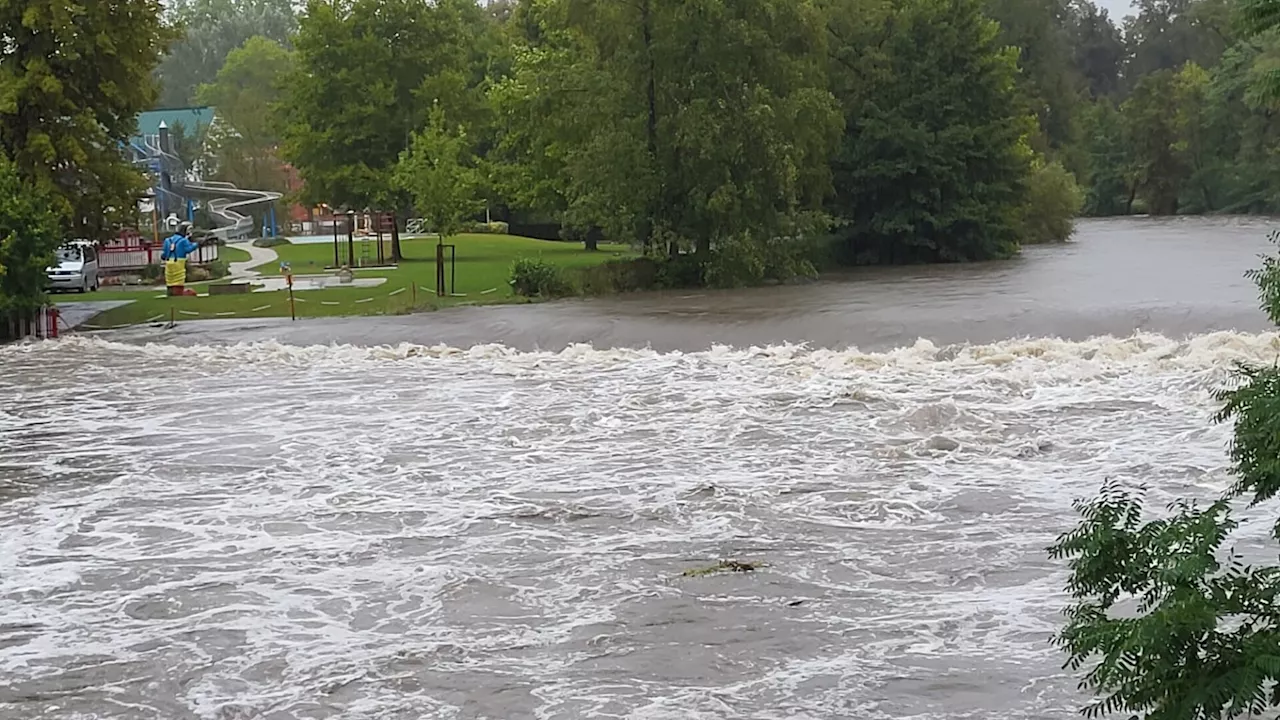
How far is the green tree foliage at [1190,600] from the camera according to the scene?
5.38 meters

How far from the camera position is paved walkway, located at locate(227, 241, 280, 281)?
144 feet

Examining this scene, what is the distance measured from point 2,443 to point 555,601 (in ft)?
35.8

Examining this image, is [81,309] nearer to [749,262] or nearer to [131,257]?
[131,257]

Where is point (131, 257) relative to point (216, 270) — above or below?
above

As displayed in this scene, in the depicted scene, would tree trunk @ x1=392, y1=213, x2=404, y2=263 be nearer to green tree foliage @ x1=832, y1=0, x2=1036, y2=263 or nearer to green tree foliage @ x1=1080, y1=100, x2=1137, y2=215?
green tree foliage @ x1=832, y1=0, x2=1036, y2=263

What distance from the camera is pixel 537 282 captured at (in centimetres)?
3322

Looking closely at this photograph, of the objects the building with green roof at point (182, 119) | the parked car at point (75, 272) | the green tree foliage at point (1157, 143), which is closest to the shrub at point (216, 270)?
the parked car at point (75, 272)

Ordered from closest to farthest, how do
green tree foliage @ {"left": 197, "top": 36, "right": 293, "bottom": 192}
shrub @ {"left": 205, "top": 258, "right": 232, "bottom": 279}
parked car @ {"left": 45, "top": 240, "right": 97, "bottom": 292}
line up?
parked car @ {"left": 45, "top": 240, "right": 97, "bottom": 292} < shrub @ {"left": 205, "top": 258, "right": 232, "bottom": 279} < green tree foliage @ {"left": 197, "top": 36, "right": 293, "bottom": 192}

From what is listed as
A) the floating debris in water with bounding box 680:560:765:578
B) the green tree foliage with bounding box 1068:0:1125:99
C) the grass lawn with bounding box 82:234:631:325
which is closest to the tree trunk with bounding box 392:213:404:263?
Result: the grass lawn with bounding box 82:234:631:325

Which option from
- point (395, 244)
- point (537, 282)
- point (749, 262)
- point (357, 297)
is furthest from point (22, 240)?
point (395, 244)

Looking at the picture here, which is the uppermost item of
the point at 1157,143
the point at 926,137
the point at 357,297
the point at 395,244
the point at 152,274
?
the point at 1157,143

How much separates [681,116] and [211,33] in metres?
123

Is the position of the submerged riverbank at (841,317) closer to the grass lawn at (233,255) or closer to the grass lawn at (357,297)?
the grass lawn at (357,297)

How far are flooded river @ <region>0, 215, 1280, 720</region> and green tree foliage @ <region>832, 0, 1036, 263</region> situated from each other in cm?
1491
